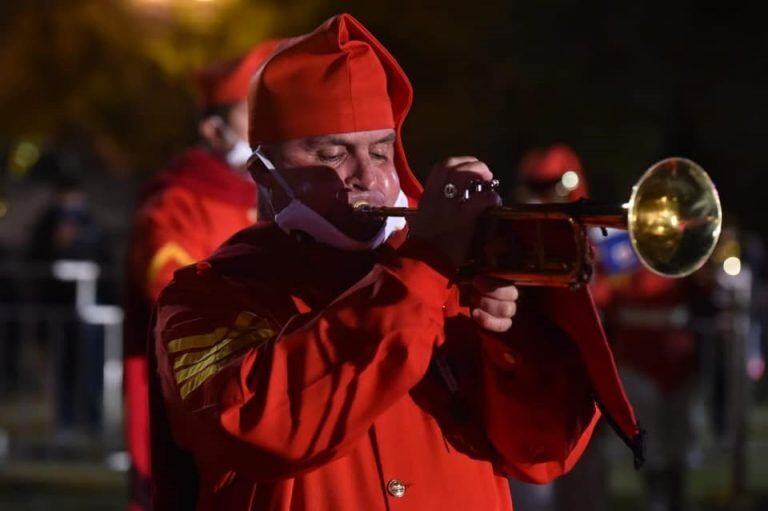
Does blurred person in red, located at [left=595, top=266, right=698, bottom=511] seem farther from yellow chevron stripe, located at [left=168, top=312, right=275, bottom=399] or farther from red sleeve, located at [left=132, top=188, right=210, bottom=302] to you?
yellow chevron stripe, located at [left=168, top=312, right=275, bottom=399]

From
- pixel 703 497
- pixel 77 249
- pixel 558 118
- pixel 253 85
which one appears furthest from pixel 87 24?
pixel 253 85

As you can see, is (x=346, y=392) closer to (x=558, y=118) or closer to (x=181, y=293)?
(x=181, y=293)

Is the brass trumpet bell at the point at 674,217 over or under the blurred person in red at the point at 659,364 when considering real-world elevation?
over

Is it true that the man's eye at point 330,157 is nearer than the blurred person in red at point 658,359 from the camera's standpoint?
Yes

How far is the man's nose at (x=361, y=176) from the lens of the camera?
3.56m

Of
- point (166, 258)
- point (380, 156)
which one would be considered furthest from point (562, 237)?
point (166, 258)

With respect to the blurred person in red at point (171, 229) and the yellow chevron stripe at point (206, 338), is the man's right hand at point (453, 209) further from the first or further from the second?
the blurred person in red at point (171, 229)

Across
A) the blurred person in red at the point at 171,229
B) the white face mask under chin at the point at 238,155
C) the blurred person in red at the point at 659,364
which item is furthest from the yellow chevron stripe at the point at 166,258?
the blurred person in red at the point at 659,364

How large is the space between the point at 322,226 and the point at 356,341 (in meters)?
0.46

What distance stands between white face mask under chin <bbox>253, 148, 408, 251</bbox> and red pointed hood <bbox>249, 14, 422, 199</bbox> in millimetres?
157

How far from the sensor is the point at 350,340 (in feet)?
10.4

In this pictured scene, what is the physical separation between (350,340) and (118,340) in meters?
9.91

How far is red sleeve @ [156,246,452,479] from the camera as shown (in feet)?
10.3

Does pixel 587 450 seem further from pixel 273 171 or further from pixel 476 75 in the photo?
pixel 476 75
